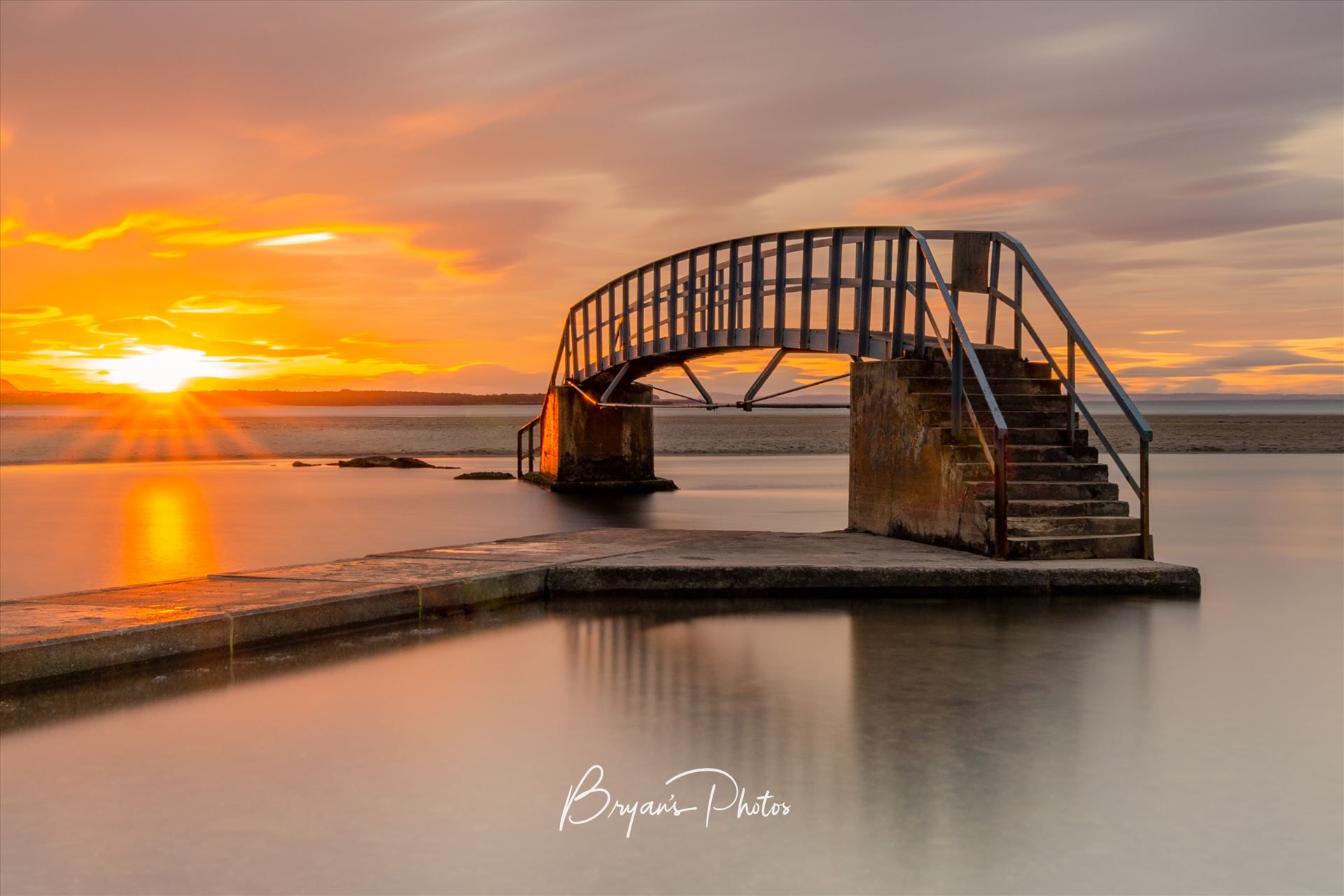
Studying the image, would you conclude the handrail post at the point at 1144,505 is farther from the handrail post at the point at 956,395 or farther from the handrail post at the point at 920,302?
the handrail post at the point at 920,302

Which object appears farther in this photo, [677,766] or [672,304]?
[672,304]

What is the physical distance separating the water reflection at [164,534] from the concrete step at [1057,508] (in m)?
7.98

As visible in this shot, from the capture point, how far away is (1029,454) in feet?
35.9

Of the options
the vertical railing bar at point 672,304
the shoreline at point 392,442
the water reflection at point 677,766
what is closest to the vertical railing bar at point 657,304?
the vertical railing bar at point 672,304

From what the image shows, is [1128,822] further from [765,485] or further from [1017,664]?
[765,485]

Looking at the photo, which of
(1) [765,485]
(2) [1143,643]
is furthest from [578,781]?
(1) [765,485]

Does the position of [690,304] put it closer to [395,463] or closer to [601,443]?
[601,443]

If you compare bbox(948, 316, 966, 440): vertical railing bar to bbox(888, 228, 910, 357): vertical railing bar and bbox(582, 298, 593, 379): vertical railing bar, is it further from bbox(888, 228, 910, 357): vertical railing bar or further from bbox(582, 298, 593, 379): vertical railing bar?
bbox(582, 298, 593, 379): vertical railing bar

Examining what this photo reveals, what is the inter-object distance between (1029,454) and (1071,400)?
814mm

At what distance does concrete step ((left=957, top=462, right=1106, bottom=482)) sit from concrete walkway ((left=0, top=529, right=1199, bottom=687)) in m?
0.76

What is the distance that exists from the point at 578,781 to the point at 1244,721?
3.18 metres

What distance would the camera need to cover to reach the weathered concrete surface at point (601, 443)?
87.1 ft

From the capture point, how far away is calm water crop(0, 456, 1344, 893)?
370cm

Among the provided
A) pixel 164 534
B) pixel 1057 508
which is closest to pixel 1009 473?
pixel 1057 508
